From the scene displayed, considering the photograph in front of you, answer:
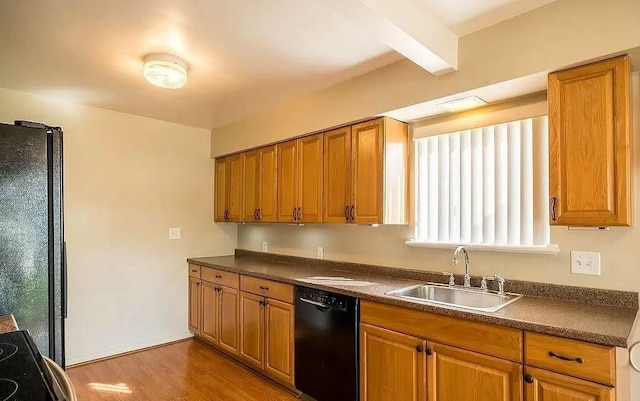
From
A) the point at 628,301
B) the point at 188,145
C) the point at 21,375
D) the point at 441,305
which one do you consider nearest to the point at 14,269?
the point at 21,375

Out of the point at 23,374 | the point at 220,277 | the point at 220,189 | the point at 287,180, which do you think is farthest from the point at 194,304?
the point at 23,374

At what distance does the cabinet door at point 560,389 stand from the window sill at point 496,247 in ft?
2.41

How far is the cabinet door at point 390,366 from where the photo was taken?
1.99 metres

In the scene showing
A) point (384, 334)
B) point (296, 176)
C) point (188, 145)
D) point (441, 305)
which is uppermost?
point (188, 145)

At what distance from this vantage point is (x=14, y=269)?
1691 mm

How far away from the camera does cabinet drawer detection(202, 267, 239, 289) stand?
3287mm

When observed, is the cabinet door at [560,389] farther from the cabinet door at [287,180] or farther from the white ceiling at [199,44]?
the cabinet door at [287,180]

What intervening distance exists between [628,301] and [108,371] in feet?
12.0

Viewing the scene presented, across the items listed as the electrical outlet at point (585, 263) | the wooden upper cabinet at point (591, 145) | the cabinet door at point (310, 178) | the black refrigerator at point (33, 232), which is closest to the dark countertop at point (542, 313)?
the electrical outlet at point (585, 263)

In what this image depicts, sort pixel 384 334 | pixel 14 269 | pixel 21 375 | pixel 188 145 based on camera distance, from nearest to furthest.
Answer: pixel 21 375 < pixel 14 269 < pixel 384 334 < pixel 188 145

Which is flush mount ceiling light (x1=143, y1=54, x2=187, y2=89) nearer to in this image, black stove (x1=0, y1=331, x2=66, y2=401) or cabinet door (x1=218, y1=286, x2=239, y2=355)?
black stove (x1=0, y1=331, x2=66, y2=401)

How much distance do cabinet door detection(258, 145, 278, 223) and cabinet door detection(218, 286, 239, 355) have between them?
74cm

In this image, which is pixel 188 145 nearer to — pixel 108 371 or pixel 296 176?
pixel 296 176

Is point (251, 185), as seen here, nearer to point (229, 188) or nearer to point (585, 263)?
point (229, 188)
